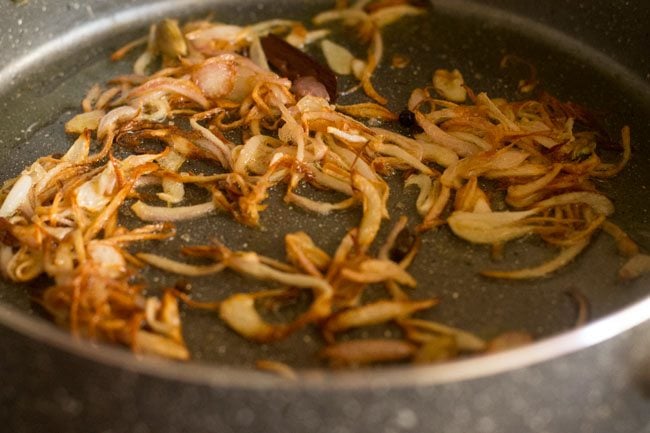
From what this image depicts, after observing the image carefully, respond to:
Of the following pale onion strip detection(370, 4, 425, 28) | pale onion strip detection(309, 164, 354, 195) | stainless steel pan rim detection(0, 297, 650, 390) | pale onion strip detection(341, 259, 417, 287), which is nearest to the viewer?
stainless steel pan rim detection(0, 297, 650, 390)

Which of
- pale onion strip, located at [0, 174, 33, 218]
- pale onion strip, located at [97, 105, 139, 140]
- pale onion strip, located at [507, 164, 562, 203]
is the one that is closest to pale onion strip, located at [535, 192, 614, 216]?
pale onion strip, located at [507, 164, 562, 203]

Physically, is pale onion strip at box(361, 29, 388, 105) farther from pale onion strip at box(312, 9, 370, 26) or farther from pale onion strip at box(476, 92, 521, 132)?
pale onion strip at box(476, 92, 521, 132)

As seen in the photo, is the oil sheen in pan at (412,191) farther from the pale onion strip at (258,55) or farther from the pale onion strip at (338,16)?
the pale onion strip at (258,55)

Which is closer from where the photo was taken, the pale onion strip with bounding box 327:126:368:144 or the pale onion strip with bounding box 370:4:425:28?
the pale onion strip with bounding box 327:126:368:144

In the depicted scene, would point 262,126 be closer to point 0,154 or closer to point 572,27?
point 0,154

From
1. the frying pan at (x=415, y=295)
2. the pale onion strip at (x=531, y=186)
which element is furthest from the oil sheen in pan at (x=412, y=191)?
the pale onion strip at (x=531, y=186)

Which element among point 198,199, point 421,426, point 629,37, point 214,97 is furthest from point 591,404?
point 629,37
